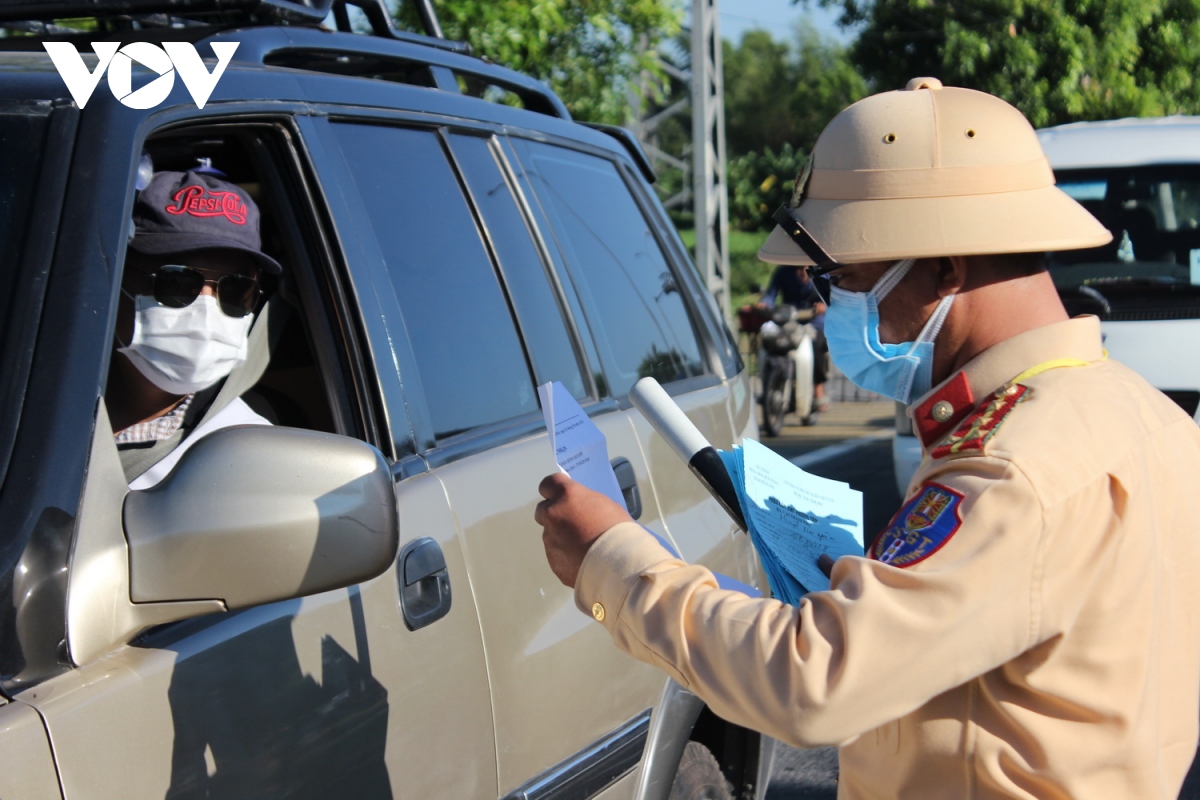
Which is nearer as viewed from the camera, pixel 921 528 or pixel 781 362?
pixel 921 528

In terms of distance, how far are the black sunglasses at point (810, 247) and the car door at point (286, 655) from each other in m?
0.77

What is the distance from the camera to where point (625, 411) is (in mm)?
2756

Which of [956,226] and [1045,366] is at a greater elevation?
[956,226]

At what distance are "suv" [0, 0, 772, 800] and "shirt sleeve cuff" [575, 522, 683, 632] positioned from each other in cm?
29

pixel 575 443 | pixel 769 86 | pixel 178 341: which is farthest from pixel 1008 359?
pixel 769 86

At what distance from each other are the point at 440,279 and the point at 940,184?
1.12 m

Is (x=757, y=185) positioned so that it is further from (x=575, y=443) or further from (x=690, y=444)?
(x=575, y=443)

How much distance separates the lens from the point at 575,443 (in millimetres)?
1685

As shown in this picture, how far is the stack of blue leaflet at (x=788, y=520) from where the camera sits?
163 cm

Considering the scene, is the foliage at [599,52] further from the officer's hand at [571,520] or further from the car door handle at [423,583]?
the officer's hand at [571,520]

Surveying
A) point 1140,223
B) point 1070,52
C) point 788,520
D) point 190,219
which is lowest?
point 1140,223

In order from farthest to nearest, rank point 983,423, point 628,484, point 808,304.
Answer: point 808,304
point 628,484
point 983,423

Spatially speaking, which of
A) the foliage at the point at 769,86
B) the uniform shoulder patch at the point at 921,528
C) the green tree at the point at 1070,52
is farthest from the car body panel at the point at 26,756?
the foliage at the point at 769,86
